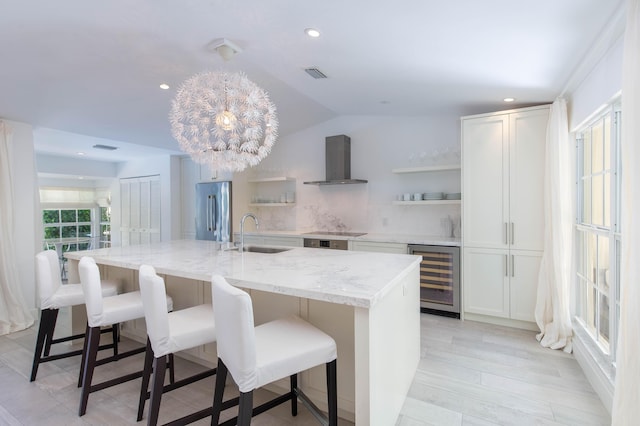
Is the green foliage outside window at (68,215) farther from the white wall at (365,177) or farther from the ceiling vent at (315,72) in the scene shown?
the ceiling vent at (315,72)

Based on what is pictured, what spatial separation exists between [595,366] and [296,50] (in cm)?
324

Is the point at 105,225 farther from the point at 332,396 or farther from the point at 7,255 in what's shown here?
the point at 332,396

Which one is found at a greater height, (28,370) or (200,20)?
(200,20)

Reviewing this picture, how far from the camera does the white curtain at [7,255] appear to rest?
355cm

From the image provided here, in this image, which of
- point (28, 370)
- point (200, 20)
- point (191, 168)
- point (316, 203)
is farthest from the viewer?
point (191, 168)

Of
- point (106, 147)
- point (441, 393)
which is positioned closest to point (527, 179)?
point (441, 393)

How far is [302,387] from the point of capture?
86.0 inches

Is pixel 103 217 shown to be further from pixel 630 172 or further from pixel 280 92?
pixel 630 172

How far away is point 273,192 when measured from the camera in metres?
5.83

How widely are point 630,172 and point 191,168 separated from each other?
6711 mm

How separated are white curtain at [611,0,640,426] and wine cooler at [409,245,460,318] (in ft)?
7.23

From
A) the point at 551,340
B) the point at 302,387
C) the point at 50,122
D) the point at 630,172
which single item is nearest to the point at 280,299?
the point at 302,387

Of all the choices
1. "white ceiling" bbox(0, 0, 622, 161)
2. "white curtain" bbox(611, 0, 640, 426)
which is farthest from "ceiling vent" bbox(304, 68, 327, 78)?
"white curtain" bbox(611, 0, 640, 426)

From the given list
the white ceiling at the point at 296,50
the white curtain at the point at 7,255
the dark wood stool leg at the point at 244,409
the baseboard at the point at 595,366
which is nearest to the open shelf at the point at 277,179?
the white ceiling at the point at 296,50
